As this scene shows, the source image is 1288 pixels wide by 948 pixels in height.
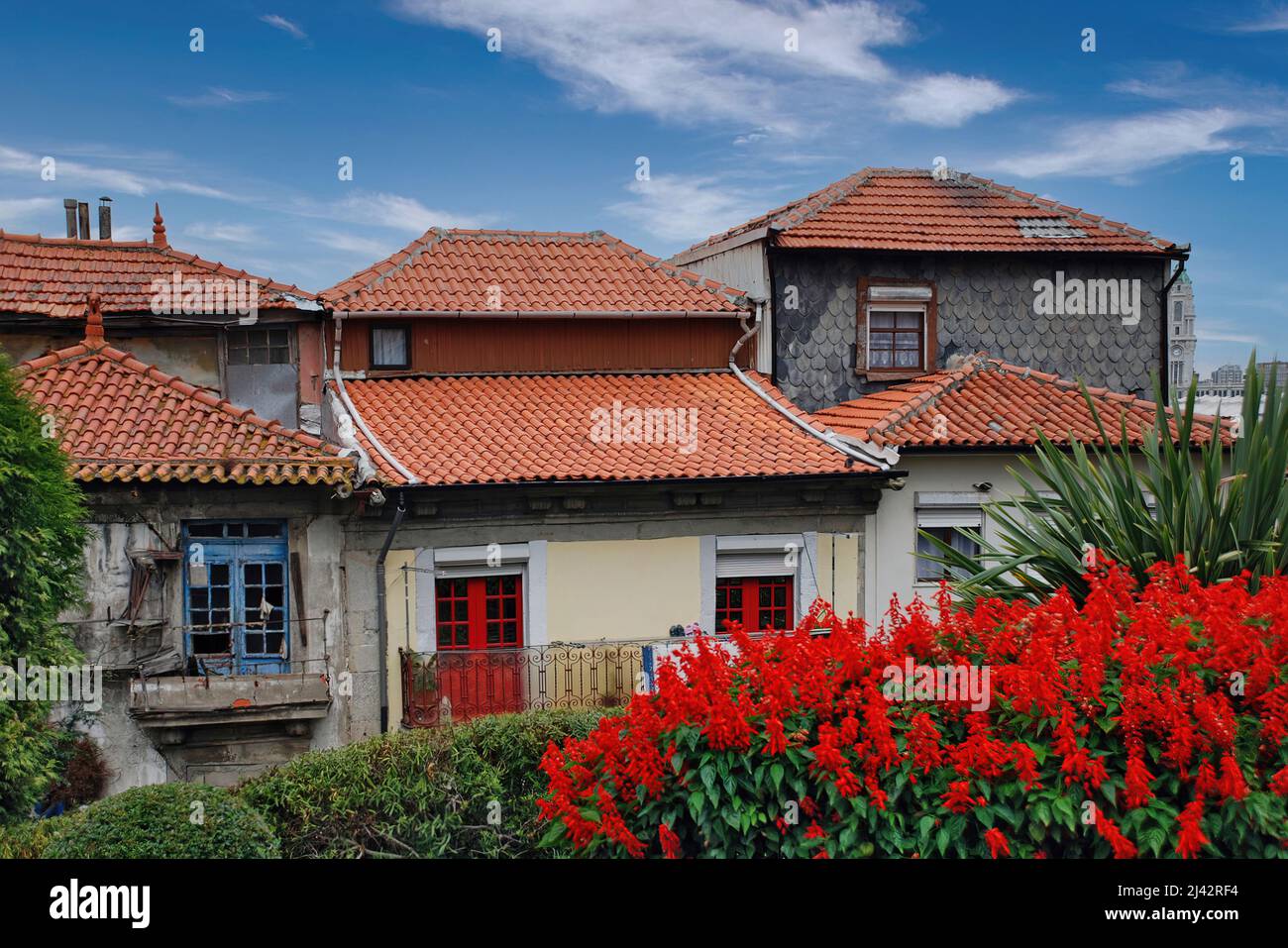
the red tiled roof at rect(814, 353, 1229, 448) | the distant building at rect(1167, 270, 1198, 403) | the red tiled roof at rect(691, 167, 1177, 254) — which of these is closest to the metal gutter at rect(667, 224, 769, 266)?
the red tiled roof at rect(691, 167, 1177, 254)

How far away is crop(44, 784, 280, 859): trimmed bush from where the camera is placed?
7590 millimetres

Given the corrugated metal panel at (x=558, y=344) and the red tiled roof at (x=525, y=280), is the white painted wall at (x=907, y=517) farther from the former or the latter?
the red tiled roof at (x=525, y=280)

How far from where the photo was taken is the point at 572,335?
17.4 m

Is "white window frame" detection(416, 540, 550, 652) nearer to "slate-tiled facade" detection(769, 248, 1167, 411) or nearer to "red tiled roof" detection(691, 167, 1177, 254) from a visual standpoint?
"slate-tiled facade" detection(769, 248, 1167, 411)

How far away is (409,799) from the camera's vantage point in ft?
30.1

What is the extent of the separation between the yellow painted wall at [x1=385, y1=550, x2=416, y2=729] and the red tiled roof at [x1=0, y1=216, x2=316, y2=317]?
426 centimetres

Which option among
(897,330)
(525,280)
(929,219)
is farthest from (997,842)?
(929,219)

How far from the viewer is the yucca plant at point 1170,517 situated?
27.1 ft

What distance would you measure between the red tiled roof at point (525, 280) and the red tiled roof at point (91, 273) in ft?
4.30

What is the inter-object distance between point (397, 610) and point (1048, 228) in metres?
12.4

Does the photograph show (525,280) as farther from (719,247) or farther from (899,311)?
(899,311)

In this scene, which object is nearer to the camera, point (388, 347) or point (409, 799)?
point (409, 799)

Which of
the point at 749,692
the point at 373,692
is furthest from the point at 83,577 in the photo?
the point at 749,692
